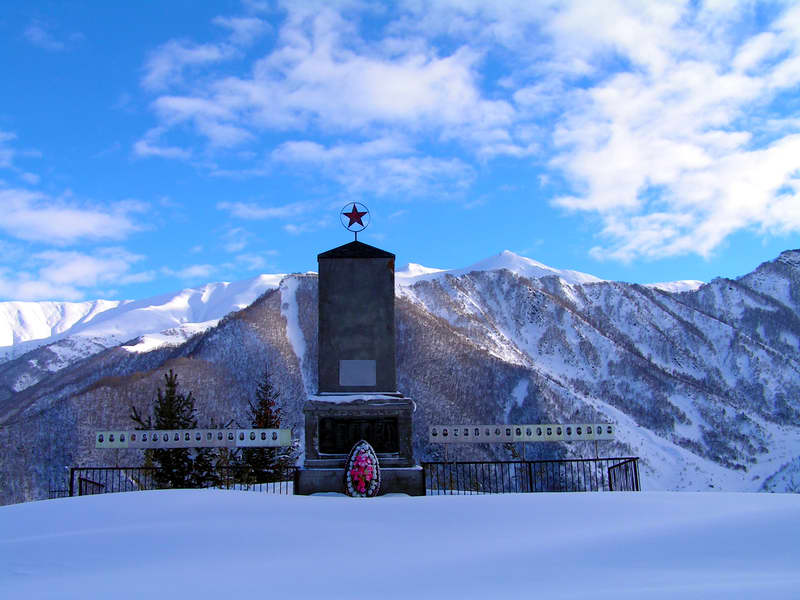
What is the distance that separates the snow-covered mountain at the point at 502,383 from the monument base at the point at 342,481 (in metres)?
64.6

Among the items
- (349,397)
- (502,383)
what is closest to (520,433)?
(349,397)

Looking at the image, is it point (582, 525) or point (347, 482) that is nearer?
point (582, 525)

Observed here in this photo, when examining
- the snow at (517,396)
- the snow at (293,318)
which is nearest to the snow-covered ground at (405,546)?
the snow at (293,318)

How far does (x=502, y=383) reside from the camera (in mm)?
129125

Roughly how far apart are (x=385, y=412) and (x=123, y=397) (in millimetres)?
94806

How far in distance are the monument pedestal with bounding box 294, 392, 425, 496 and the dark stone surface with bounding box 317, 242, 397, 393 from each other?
Answer: 64 cm

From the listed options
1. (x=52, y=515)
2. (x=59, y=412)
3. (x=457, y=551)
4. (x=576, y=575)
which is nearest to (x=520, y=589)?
(x=576, y=575)

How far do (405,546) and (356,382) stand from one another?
8.21 metres

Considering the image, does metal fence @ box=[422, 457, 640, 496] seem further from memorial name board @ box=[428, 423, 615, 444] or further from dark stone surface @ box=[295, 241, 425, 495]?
dark stone surface @ box=[295, 241, 425, 495]

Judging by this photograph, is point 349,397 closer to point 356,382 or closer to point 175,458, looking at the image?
point 356,382

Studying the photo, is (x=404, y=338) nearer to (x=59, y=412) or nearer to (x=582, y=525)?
(x=59, y=412)

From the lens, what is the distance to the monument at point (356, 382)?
49.4ft

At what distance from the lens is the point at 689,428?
484ft

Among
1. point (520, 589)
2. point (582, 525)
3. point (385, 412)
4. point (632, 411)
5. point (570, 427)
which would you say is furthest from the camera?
point (632, 411)
